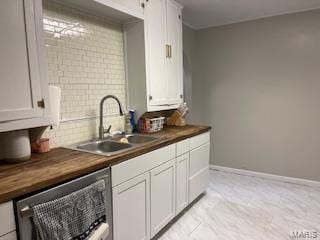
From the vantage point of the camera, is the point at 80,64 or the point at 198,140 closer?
the point at 80,64

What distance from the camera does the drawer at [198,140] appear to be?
253 centimetres

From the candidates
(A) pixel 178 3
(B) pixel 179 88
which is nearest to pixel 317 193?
(B) pixel 179 88

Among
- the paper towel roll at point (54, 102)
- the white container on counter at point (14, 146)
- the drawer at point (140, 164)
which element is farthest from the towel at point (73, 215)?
the paper towel roll at point (54, 102)

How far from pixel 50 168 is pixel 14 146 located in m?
0.30

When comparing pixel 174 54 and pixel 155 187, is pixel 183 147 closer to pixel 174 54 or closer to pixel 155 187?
pixel 155 187

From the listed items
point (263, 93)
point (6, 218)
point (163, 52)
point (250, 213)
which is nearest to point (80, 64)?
point (163, 52)

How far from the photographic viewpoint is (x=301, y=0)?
2705mm

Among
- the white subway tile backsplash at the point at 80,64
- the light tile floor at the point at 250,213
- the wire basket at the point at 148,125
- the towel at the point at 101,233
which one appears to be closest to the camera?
the towel at the point at 101,233

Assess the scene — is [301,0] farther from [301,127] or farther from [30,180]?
[30,180]

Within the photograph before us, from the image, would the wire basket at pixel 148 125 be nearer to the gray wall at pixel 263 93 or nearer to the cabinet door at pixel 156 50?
the cabinet door at pixel 156 50

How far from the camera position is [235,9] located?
2.96m

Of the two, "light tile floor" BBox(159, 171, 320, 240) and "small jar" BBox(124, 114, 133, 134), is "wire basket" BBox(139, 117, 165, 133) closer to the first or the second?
"small jar" BBox(124, 114, 133, 134)

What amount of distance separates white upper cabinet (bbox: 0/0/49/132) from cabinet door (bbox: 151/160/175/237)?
105cm

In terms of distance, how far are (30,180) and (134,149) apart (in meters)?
0.76
